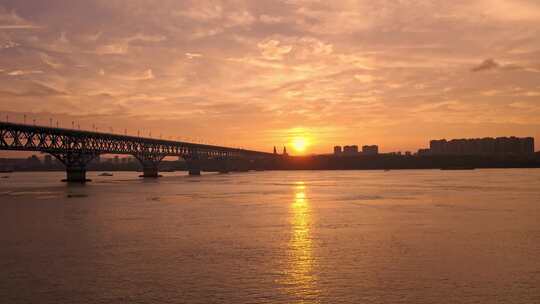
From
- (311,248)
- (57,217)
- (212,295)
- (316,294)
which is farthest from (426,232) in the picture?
(57,217)

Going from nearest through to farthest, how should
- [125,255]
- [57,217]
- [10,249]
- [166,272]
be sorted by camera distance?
[166,272], [125,255], [10,249], [57,217]

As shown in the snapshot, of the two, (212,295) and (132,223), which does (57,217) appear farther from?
(212,295)

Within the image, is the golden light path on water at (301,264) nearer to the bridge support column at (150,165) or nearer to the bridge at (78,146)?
the bridge at (78,146)

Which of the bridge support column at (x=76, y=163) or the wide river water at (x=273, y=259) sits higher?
the bridge support column at (x=76, y=163)

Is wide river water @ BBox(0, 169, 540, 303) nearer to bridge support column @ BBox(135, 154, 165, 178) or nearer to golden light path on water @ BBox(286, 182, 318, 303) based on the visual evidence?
golden light path on water @ BBox(286, 182, 318, 303)

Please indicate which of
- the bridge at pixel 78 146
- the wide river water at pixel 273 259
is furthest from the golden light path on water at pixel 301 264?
the bridge at pixel 78 146

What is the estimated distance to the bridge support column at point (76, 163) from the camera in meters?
128

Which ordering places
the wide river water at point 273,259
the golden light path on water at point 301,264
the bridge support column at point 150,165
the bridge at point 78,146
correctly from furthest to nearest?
the bridge support column at point 150,165 < the bridge at point 78,146 < the golden light path on water at point 301,264 < the wide river water at point 273,259

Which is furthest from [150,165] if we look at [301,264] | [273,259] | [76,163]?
[301,264]

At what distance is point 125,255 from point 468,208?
3489 centimetres

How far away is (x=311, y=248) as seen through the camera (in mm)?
26766

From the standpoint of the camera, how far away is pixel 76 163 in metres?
130

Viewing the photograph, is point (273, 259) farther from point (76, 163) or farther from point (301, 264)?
point (76, 163)

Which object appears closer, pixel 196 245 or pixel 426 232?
pixel 196 245
